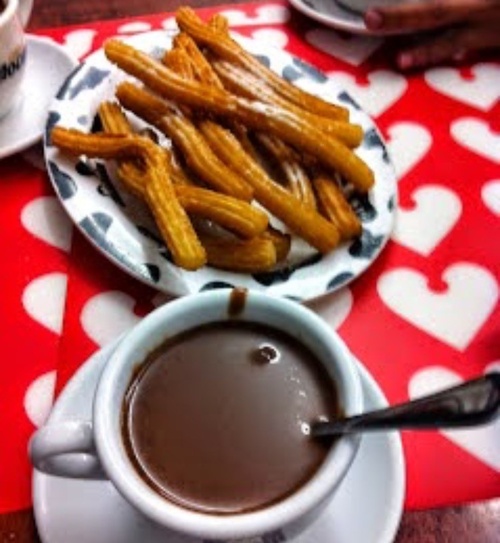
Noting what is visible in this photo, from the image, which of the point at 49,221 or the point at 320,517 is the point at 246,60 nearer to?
the point at 49,221

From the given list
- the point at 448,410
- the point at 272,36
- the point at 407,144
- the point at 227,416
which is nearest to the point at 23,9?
the point at 272,36

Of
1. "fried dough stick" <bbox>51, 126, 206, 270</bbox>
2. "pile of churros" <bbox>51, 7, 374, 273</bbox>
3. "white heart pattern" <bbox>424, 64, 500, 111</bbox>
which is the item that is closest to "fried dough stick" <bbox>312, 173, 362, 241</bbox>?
"pile of churros" <bbox>51, 7, 374, 273</bbox>

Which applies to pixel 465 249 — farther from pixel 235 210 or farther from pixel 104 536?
pixel 104 536

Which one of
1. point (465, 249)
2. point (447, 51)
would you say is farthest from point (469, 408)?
point (447, 51)

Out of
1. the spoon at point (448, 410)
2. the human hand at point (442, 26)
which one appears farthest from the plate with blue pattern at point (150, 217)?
the spoon at point (448, 410)

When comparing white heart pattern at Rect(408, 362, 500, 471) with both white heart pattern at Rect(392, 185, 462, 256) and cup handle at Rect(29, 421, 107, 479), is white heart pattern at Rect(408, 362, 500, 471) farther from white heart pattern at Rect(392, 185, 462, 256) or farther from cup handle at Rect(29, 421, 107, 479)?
cup handle at Rect(29, 421, 107, 479)
